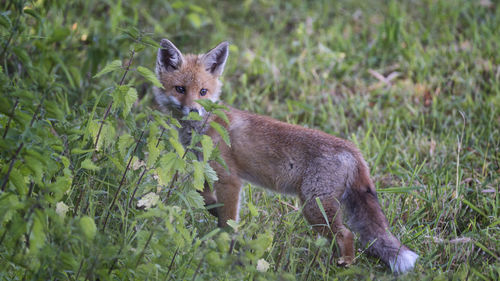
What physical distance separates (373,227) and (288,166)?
2.81 feet

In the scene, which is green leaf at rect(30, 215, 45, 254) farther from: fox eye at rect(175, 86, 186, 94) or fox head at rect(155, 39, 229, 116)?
fox eye at rect(175, 86, 186, 94)

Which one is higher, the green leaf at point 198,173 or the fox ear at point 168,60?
the fox ear at point 168,60

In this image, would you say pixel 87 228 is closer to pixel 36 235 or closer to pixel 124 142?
pixel 36 235

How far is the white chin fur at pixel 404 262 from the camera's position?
3.48 metres

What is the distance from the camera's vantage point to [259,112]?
5.95m

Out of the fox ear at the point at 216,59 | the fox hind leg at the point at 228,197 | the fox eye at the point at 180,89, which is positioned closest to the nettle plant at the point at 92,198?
the fox hind leg at the point at 228,197

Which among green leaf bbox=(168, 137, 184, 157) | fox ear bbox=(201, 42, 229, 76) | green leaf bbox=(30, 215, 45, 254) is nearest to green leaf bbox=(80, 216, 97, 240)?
green leaf bbox=(30, 215, 45, 254)

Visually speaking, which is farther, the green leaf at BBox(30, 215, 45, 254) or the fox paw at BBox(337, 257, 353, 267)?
the fox paw at BBox(337, 257, 353, 267)

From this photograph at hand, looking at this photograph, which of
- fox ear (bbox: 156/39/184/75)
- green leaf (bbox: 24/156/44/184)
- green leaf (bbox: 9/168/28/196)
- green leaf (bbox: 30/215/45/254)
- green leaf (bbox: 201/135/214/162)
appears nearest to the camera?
green leaf (bbox: 30/215/45/254)

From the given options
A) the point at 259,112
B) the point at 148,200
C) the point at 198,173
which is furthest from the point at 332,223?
the point at 259,112

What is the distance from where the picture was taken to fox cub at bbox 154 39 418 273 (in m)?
3.82

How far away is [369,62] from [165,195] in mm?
3982

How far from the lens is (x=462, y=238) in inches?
150

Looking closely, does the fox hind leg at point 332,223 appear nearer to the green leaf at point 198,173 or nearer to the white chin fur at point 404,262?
the white chin fur at point 404,262
